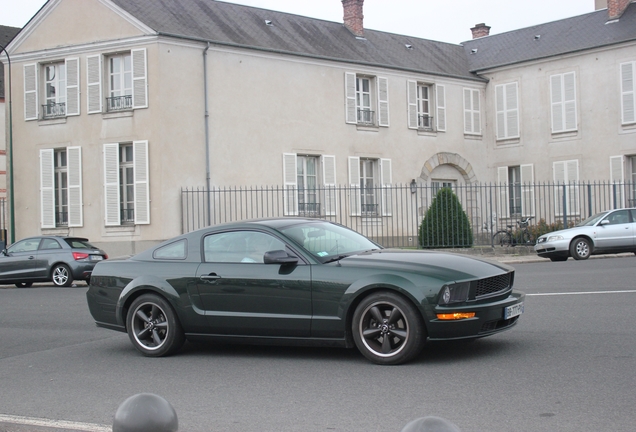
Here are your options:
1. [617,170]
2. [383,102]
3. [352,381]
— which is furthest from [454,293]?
[617,170]

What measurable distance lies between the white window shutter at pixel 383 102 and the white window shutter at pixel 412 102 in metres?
1.17

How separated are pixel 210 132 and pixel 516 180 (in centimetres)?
1473

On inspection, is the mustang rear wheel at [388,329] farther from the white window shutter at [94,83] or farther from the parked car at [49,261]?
the white window shutter at [94,83]

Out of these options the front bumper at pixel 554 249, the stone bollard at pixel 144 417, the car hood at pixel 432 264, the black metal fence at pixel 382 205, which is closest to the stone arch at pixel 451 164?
the black metal fence at pixel 382 205

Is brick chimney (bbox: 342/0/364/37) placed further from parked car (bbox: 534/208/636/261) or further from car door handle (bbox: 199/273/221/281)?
car door handle (bbox: 199/273/221/281)

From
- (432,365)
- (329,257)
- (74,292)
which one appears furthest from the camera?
(74,292)

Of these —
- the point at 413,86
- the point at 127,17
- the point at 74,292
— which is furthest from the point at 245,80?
the point at 74,292

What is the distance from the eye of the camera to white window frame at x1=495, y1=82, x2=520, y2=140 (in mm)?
35000

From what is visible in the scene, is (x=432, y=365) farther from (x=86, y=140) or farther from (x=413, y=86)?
(x=413, y=86)

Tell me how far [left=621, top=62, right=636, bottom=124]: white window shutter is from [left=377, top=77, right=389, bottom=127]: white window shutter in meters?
9.12

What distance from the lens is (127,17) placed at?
88.7ft

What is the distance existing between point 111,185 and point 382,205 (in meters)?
10.3

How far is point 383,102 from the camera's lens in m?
32.3

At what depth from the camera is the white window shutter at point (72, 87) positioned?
28.1 m
